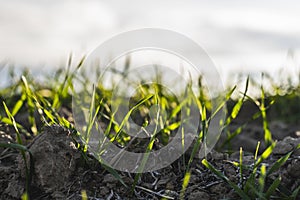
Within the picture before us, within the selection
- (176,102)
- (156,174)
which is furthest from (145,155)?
(176,102)

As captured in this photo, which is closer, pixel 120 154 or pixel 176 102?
pixel 120 154

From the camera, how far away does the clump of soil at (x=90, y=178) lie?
134cm

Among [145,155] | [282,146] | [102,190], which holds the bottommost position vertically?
[102,190]

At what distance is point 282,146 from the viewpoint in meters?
1.60

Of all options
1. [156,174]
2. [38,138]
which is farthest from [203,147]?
[38,138]

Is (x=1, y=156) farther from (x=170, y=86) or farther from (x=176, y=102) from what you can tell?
(x=170, y=86)

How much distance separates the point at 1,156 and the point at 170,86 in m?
1.56

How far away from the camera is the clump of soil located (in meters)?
1.34

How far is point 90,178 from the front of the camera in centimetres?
139

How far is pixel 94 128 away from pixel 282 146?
65 cm

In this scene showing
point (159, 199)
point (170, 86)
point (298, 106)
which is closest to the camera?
point (159, 199)

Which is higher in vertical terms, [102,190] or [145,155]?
[145,155]

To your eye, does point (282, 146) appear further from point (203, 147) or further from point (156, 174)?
point (156, 174)

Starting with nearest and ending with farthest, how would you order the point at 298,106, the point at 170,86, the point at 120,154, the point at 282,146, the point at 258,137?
the point at 120,154 → the point at 282,146 → the point at 258,137 → the point at 170,86 → the point at 298,106
